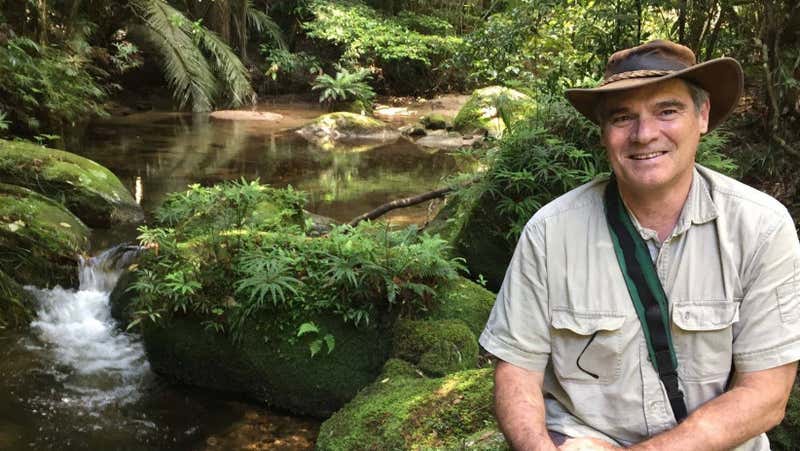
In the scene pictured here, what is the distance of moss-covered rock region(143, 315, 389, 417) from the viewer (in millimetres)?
4766

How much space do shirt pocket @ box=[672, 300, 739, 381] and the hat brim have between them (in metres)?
0.64

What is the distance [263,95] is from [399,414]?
22.6 metres

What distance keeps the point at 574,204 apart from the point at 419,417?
162 centimetres

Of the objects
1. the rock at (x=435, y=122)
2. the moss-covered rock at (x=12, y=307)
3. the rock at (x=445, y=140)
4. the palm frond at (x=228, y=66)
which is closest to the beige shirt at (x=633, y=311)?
the moss-covered rock at (x=12, y=307)

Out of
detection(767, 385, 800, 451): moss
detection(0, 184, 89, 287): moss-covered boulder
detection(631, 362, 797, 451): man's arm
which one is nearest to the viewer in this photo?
detection(631, 362, 797, 451): man's arm

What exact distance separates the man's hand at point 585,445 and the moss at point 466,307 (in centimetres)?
271

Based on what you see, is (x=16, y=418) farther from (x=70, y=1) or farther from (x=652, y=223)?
(x=70, y=1)

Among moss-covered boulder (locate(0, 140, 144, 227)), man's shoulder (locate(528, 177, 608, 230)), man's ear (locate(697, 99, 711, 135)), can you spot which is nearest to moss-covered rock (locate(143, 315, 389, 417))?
man's shoulder (locate(528, 177, 608, 230))

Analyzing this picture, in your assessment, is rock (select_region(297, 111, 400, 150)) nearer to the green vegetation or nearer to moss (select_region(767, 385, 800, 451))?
the green vegetation

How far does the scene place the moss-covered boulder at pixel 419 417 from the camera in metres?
3.05

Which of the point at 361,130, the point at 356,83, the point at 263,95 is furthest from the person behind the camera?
the point at 263,95

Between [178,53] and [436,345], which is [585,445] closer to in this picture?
[436,345]

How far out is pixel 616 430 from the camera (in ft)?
6.70

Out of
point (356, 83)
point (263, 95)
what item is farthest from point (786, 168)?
point (263, 95)
